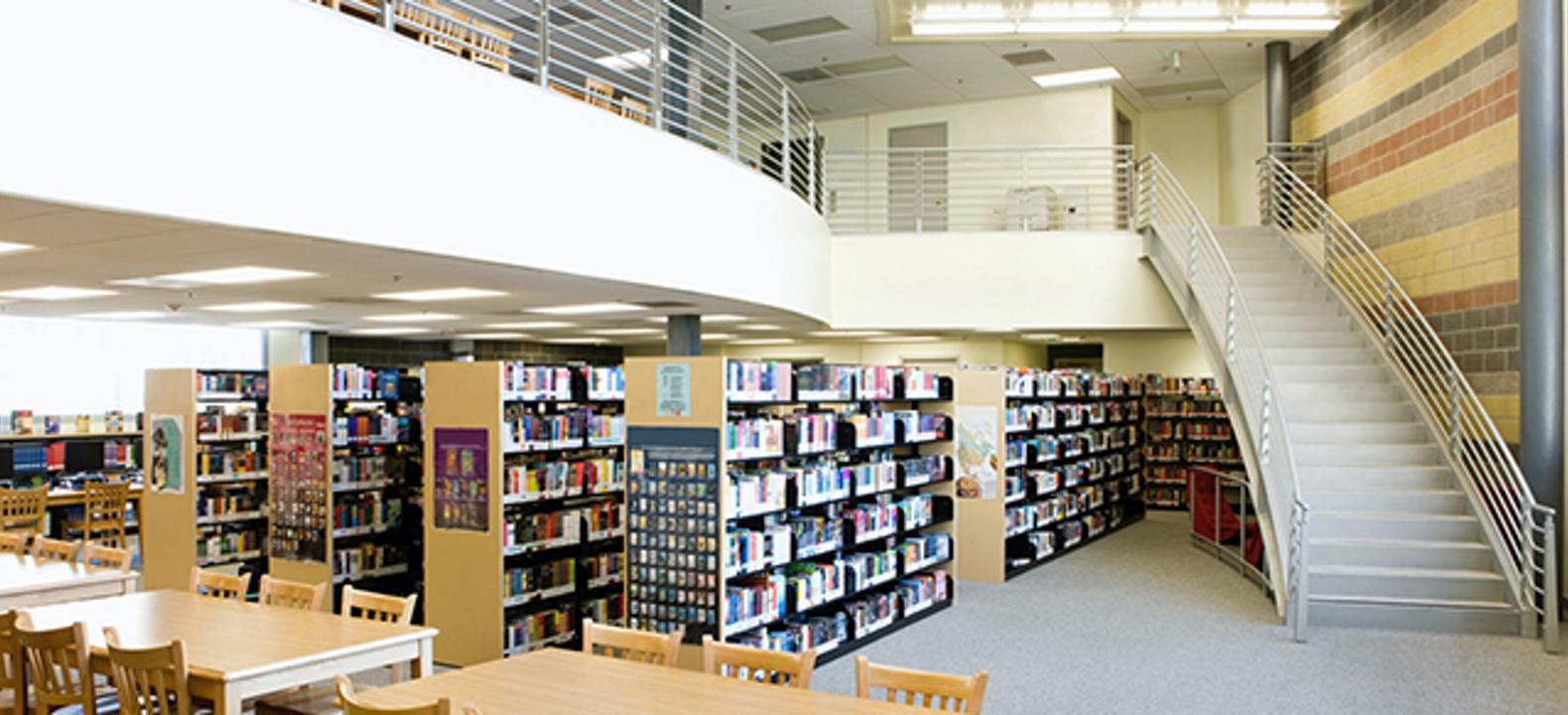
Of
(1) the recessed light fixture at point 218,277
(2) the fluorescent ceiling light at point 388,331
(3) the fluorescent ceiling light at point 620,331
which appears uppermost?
(1) the recessed light fixture at point 218,277

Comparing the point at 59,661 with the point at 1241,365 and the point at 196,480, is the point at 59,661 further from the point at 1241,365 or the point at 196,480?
the point at 1241,365

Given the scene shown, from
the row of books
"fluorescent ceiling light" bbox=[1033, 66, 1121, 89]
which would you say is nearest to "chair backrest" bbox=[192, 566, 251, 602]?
the row of books

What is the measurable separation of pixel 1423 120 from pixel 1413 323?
203 cm

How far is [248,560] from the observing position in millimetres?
8305

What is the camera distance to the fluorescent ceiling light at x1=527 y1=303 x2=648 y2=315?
8.48 m

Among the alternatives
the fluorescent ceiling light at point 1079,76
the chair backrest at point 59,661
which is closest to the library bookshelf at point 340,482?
the chair backrest at point 59,661

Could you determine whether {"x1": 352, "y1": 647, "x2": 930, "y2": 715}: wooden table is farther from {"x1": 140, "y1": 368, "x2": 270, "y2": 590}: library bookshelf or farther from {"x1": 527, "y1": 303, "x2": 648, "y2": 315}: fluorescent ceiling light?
{"x1": 140, "y1": 368, "x2": 270, "y2": 590}: library bookshelf

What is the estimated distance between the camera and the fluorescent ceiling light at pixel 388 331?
11264 mm

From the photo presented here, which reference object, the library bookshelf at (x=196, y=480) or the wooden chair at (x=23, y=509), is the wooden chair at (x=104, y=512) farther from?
the library bookshelf at (x=196, y=480)

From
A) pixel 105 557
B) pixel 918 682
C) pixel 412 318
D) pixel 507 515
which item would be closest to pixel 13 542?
pixel 105 557

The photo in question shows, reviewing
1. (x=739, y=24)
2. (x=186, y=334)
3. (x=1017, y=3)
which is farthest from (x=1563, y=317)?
(x=186, y=334)

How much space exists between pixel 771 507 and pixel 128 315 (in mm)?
6582

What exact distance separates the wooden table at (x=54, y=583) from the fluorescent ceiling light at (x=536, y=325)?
5012mm

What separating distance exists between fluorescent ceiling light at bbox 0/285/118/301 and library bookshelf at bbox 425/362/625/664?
7.77 feet
